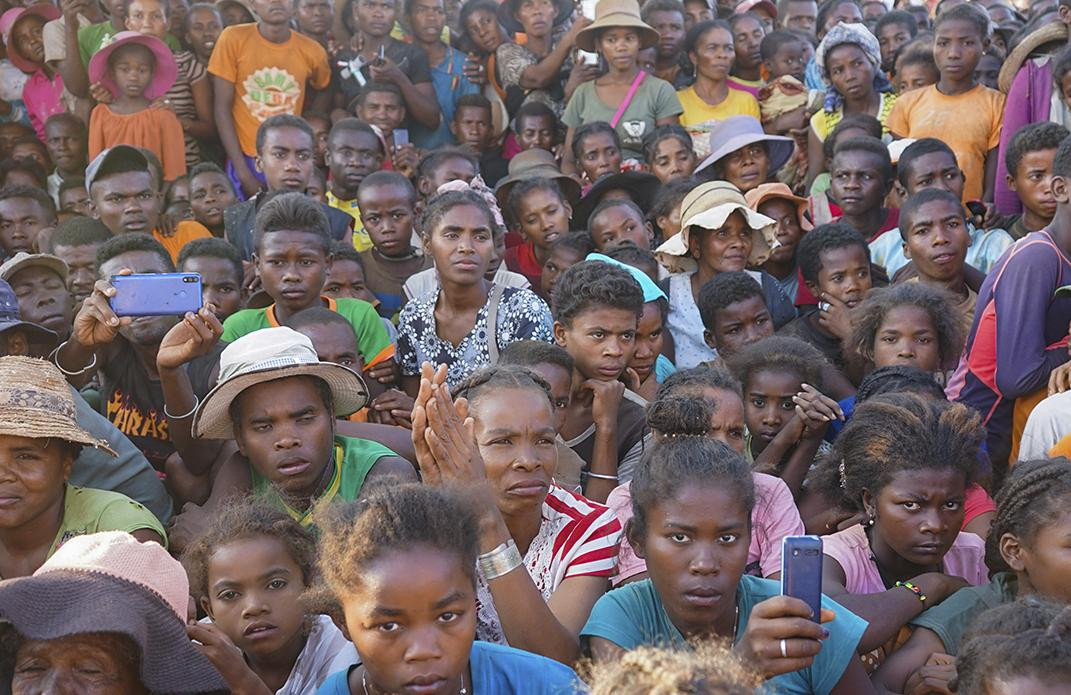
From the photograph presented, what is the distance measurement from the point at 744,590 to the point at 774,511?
653 mm

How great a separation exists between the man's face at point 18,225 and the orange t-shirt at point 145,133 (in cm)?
69

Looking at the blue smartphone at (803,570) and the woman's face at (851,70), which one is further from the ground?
the woman's face at (851,70)

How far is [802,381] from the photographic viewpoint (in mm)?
4598

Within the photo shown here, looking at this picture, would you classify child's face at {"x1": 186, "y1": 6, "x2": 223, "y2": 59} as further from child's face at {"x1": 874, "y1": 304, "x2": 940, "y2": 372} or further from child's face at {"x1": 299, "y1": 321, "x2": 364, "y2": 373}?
child's face at {"x1": 874, "y1": 304, "x2": 940, "y2": 372}

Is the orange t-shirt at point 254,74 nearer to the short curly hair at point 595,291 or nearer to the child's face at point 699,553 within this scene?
the short curly hair at point 595,291

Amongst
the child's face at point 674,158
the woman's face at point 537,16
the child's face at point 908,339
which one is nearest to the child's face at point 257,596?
the child's face at point 908,339

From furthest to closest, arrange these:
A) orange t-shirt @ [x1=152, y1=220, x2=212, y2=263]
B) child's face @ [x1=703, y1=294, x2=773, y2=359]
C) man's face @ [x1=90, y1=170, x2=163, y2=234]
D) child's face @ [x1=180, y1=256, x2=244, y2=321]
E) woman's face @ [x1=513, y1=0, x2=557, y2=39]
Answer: woman's face @ [x1=513, y1=0, x2=557, y2=39] → orange t-shirt @ [x1=152, y1=220, x2=212, y2=263] → man's face @ [x1=90, y1=170, x2=163, y2=234] → child's face @ [x1=180, y1=256, x2=244, y2=321] → child's face @ [x1=703, y1=294, x2=773, y2=359]

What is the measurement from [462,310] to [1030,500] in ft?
8.58

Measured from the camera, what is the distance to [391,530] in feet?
7.99

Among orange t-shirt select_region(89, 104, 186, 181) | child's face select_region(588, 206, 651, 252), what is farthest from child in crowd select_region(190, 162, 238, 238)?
child's face select_region(588, 206, 651, 252)

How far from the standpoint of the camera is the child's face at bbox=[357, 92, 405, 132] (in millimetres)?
7691

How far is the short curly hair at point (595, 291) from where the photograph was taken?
4551 mm

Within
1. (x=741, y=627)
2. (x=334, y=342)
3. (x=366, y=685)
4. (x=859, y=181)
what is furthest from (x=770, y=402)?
(x=366, y=685)

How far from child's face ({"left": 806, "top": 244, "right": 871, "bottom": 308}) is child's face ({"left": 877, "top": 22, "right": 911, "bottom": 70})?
137 inches
